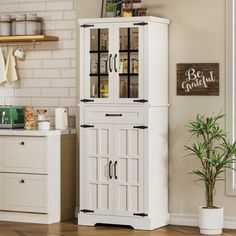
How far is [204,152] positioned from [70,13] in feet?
6.83

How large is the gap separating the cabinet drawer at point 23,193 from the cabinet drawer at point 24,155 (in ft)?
0.23

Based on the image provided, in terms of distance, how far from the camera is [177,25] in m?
7.53

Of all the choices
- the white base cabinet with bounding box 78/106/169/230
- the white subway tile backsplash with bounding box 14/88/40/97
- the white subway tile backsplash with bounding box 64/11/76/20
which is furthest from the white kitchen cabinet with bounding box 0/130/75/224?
the white subway tile backsplash with bounding box 64/11/76/20

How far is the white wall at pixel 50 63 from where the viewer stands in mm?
8062

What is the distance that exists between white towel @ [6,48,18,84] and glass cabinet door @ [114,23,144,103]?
1.44m

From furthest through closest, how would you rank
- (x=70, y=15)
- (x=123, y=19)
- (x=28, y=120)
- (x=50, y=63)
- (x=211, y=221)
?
(x=50, y=63)
(x=70, y=15)
(x=28, y=120)
(x=123, y=19)
(x=211, y=221)

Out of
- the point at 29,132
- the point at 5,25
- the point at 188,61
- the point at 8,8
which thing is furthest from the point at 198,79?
the point at 8,8

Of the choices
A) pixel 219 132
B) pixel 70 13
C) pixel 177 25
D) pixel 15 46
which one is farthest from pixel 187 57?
pixel 15 46

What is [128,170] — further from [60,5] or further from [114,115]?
[60,5]

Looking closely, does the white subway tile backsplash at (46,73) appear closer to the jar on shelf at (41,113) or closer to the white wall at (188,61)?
the jar on shelf at (41,113)

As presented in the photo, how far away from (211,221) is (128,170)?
911mm

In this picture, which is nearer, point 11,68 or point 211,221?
point 211,221

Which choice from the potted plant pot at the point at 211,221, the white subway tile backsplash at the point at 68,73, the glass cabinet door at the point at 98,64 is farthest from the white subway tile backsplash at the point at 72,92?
the potted plant pot at the point at 211,221

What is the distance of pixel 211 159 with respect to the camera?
716cm
